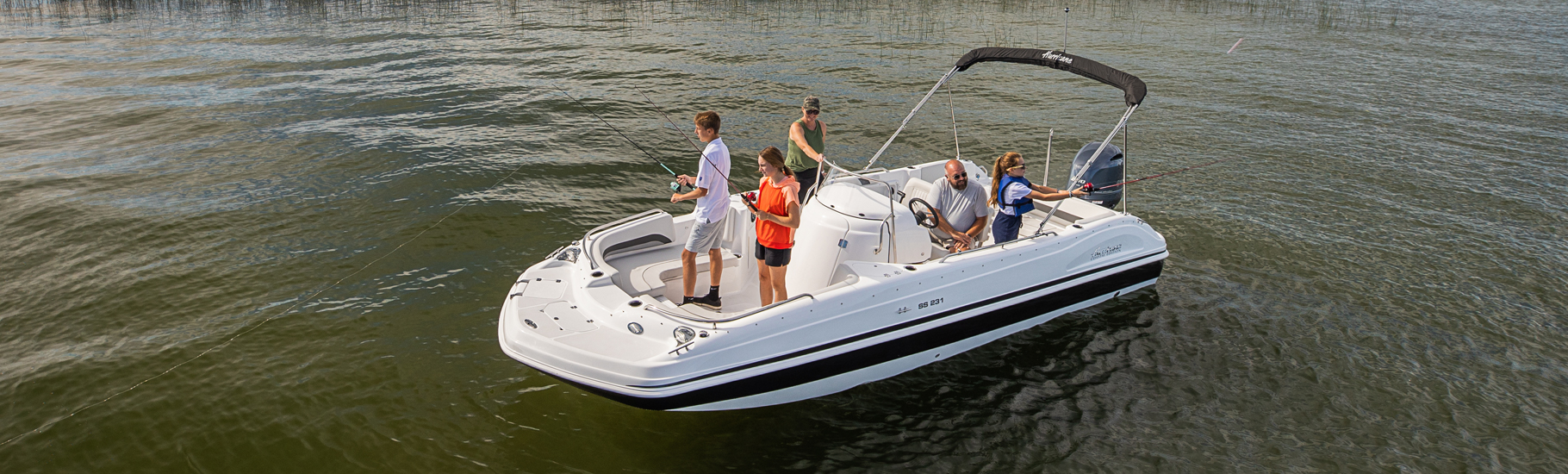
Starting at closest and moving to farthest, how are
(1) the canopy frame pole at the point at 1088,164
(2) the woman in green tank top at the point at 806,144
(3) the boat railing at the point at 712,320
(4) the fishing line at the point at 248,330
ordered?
1. (3) the boat railing at the point at 712,320
2. (4) the fishing line at the point at 248,330
3. (1) the canopy frame pole at the point at 1088,164
4. (2) the woman in green tank top at the point at 806,144

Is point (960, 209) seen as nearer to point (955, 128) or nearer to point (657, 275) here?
point (955, 128)

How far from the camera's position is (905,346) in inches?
236

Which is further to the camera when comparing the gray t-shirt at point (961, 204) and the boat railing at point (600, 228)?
the gray t-shirt at point (961, 204)

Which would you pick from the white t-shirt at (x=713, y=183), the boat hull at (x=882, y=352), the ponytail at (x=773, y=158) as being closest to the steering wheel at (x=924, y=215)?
the boat hull at (x=882, y=352)

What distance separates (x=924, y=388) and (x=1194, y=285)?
363 centimetres

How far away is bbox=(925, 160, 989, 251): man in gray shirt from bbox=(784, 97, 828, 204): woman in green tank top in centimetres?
114

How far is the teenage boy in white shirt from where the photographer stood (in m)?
5.73

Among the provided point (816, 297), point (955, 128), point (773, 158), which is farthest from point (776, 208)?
point (955, 128)

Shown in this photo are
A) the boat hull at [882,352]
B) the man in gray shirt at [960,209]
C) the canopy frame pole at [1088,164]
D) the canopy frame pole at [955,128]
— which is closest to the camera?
the boat hull at [882,352]

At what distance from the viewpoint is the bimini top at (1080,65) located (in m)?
6.71

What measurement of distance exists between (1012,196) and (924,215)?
0.73 meters

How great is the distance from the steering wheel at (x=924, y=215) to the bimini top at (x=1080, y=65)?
1618mm

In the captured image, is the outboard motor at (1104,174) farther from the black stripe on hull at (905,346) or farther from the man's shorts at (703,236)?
the man's shorts at (703,236)

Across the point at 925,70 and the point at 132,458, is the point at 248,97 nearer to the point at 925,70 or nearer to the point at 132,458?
the point at 132,458
